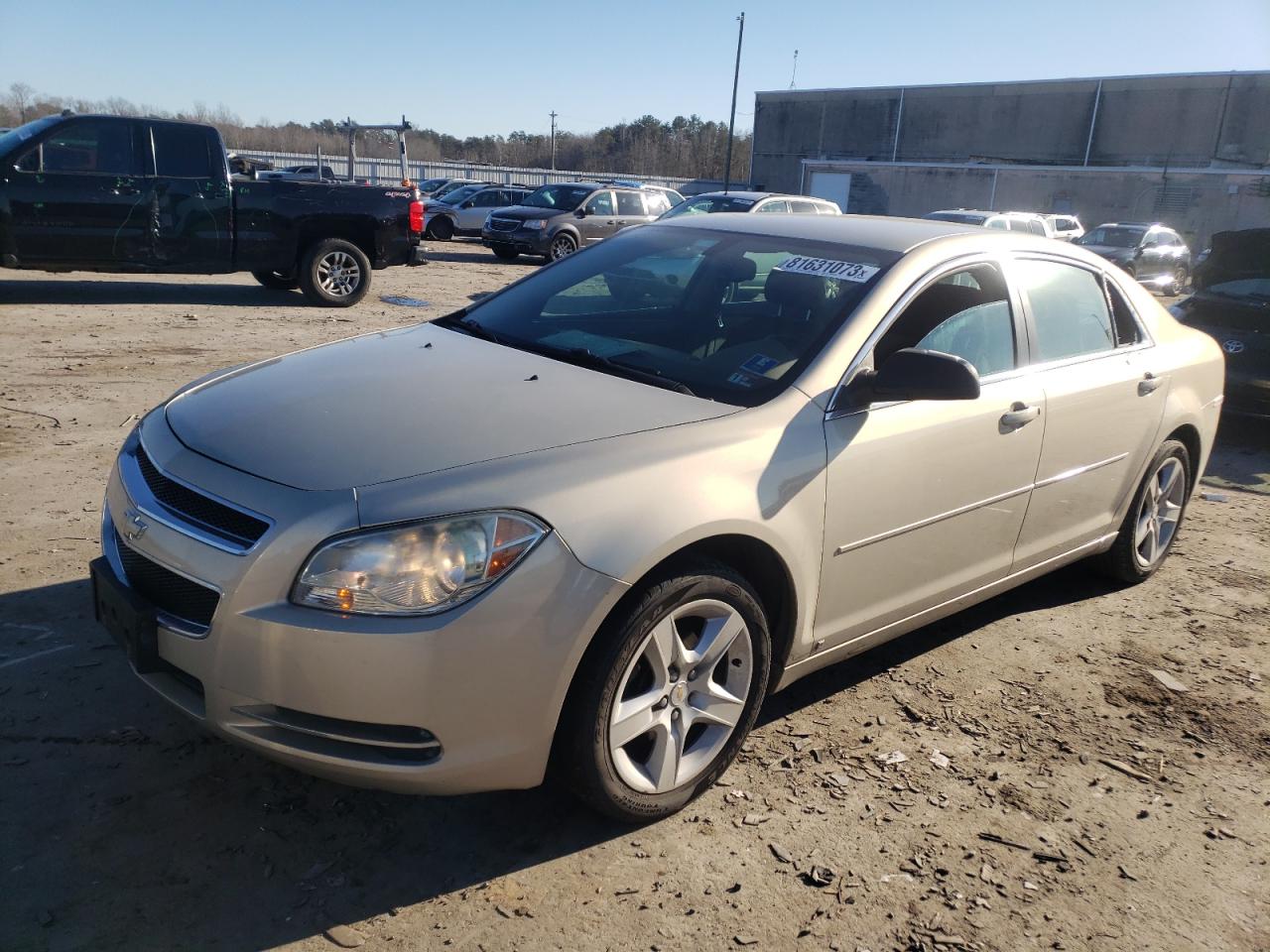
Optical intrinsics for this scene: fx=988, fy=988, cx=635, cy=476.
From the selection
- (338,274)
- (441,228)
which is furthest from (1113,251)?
(338,274)

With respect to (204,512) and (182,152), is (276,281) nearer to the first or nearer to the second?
(182,152)

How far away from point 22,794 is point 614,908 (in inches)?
66.0

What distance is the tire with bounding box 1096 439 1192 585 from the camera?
184 inches

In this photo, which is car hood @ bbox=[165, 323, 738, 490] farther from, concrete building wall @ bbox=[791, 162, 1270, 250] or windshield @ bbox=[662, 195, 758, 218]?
concrete building wall @ bbox=[791, 162, 1270, 250]

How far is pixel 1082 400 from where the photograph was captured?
3977 millimetres

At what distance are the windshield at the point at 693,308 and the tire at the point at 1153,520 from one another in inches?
82.4

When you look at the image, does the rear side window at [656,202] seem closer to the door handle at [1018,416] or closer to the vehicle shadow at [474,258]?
the vehicle shadow at [474,258]

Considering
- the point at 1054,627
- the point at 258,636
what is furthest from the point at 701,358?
the point at 1054,627

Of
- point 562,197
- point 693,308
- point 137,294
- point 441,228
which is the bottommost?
point 137,294

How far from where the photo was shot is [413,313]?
39.3ft

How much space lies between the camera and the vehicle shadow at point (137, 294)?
11.4 metres

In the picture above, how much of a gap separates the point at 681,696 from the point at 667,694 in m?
0.06

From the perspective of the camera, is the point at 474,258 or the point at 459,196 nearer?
the point at 474,258

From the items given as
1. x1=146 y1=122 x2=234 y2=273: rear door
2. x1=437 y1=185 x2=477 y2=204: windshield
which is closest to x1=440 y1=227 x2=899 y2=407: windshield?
x1=146 y1=122 x2=234 y2=273: rear door
